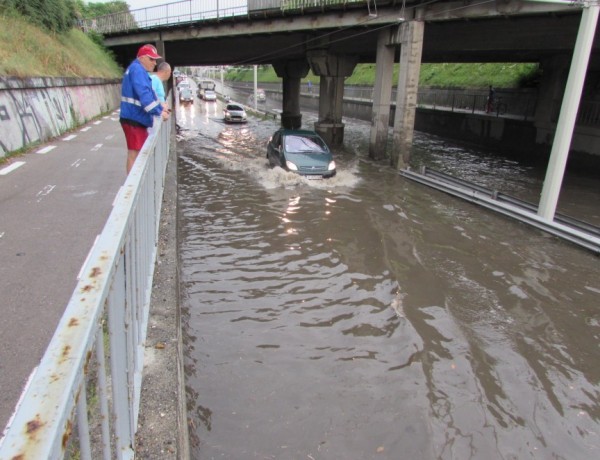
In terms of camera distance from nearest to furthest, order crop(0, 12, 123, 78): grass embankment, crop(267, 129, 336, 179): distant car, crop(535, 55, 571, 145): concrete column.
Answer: crop(0, 12, 123, 78): grass embankment
crop(267, 129, 336, 179): distant car
crop(535, 55, 571, 145): concrete column

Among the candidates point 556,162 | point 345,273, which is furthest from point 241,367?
point 556,162

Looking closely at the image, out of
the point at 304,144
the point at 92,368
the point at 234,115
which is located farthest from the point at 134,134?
the point at 234,115

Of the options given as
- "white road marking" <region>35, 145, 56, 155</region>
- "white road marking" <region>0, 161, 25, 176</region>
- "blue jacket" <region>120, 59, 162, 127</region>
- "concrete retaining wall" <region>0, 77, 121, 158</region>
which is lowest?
"white road marking" <region>35, 145, 56, 155</region>

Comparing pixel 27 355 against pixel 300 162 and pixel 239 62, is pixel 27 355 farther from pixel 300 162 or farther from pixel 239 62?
pixel 239 62

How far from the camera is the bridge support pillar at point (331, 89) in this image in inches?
979

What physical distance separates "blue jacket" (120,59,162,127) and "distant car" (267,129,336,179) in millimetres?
8317

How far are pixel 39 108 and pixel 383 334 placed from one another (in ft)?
41.4

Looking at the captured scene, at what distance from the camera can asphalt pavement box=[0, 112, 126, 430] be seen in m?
3.74

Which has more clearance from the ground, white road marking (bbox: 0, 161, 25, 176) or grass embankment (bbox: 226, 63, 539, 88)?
grass embankment (bbox: 226, 63, 539, 88)

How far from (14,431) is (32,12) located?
83.2 feet

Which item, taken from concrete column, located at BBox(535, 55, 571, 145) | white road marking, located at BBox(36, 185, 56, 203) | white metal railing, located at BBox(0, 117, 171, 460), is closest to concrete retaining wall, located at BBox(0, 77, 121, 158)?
white road marking, located at BBox(36, 185, 56, 203)

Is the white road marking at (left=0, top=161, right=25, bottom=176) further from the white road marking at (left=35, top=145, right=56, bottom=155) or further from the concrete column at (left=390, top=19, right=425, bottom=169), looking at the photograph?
the concrete column at (left=390, top=19, right=425, bottom=169)

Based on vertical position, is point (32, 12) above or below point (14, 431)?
above

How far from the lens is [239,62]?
3300 centimetres
